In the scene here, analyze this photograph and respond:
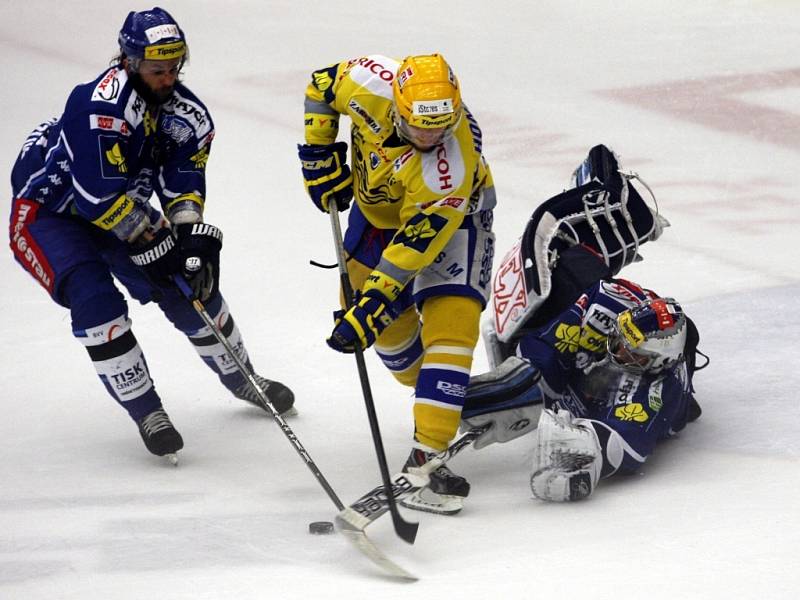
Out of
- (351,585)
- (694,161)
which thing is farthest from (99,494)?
(694,161)

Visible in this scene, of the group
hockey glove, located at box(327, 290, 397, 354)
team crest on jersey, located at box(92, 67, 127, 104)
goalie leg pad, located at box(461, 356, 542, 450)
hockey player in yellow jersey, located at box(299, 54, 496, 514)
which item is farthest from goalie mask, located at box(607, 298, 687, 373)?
team crest on jersey, located at box(92, 67, 127, 104)

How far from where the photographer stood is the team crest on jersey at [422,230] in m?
3.83

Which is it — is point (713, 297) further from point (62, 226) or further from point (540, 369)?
point (62, 226)

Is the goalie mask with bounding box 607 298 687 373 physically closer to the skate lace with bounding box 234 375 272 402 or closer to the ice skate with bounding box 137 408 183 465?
the skate lace with bounding box 234 375 272 402

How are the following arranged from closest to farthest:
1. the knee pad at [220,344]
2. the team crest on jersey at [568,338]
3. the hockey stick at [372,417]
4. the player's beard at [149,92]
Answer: the hockey stick at [372,417] < the player's beard at [149,92] < the team crest on jersey at [568,338] < the knee pad at [220,344]

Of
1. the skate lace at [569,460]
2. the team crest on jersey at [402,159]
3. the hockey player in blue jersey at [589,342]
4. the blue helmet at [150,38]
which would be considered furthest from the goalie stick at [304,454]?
the team crest on jersey at [402,159]

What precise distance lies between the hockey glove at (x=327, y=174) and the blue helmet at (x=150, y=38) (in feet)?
1.67

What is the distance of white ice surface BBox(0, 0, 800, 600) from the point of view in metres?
3.53

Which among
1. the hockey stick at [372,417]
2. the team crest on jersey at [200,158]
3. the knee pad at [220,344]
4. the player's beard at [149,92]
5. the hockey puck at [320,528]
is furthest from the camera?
the knee pad at [220,344]

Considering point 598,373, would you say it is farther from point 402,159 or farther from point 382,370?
point 382,370

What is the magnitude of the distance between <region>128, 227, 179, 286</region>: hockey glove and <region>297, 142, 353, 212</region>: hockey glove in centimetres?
46

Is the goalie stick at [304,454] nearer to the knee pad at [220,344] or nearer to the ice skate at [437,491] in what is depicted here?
the knee pad at [220,344]

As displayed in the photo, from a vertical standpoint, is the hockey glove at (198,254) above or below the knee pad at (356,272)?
above

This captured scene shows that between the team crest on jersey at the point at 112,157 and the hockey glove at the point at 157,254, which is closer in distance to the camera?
the team crest on jersey at the point at 112,157
